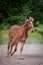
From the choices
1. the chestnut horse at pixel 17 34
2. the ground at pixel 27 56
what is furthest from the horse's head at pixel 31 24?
the ground at pixel 27 56

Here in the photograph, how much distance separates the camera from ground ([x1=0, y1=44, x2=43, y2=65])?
2.42 meters

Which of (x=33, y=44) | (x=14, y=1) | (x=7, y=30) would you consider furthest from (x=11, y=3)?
(x=33, y=44)

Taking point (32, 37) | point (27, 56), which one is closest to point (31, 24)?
point (32, 37)

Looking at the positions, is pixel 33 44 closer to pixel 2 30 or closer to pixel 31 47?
pixel 31 47

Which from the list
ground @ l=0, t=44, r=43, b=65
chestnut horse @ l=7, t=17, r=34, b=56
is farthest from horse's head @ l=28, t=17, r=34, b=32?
ground @ l=0, t=44, r=43, b=65

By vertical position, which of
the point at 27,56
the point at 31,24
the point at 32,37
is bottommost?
the point at 27,56

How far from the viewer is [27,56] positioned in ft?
7.98

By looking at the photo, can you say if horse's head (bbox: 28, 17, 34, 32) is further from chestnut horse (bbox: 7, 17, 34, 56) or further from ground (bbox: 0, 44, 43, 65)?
ground (bbox: 0, 44, 43, 65)

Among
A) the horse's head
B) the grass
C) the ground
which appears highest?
the horse's head

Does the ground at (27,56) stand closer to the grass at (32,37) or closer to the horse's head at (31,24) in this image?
the grass at (32,37)

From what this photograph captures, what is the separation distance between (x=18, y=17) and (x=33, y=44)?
0.24 metres

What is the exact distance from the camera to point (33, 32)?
94.5 inches

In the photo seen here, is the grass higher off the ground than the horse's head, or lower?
lower

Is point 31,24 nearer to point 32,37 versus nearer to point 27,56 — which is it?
point 32,37
